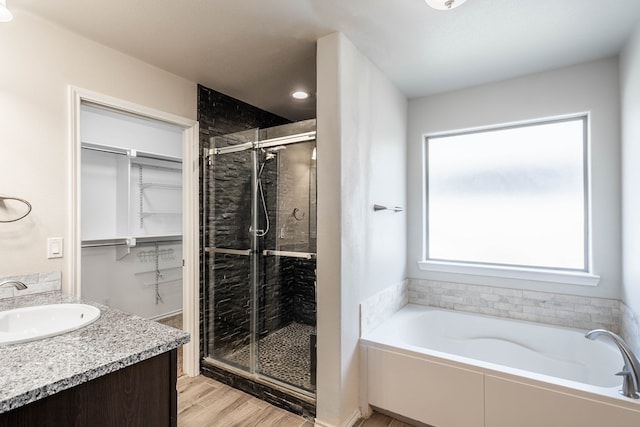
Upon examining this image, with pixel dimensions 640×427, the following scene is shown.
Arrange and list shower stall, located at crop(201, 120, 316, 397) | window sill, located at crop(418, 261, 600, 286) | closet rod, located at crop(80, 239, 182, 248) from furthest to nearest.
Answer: closet rod, located at crop(80, 239, 182, 248) → shower stall, located at crop(201, 120, 316, 397) → window sill, located at crop(418, 261, 600, 286)

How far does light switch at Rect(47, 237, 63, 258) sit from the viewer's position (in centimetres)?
183

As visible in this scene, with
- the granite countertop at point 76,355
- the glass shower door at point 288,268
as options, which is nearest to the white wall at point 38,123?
the granite countertop at point 76,355

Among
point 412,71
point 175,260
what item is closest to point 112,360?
point 412,71

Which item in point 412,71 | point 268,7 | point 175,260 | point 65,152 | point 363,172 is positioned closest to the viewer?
point 268,7

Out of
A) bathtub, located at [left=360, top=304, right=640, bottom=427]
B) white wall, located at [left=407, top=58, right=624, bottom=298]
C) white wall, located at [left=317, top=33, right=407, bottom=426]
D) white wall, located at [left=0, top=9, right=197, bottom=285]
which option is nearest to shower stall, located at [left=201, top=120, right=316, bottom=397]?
white wall, located at [left=317, top=33, right=407, bottom=426]

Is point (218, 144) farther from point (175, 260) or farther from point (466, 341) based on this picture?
point (466, 341)

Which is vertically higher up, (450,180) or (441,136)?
(441,136)

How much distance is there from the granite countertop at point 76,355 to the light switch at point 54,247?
2.47 ft

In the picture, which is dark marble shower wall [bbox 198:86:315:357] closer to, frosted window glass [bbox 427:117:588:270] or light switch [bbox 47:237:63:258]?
light switch [bbox 47:237:63:258]

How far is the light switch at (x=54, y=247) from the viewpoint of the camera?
1.83m

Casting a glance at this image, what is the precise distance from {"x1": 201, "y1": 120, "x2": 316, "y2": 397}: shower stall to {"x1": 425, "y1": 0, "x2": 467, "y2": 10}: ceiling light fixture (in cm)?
125

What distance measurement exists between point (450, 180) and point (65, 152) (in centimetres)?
293

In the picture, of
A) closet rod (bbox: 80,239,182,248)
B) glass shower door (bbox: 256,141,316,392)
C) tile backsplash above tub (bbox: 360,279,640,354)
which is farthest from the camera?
closet rod (bbox: 80,239,182,248)

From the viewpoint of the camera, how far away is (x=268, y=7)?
5.53 ft
